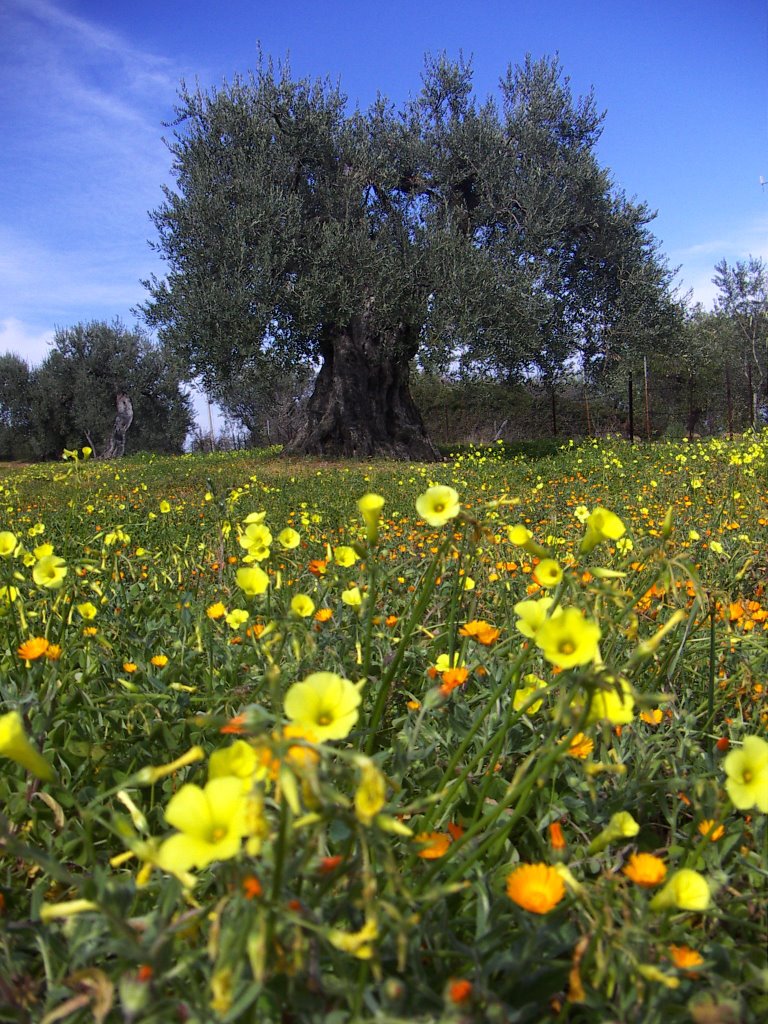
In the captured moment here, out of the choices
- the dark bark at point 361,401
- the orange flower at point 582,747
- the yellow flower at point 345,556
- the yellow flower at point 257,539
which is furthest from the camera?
the dark bark at point 361,401

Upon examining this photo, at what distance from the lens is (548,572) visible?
3.59 feet

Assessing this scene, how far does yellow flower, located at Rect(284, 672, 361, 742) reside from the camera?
27.1 inches

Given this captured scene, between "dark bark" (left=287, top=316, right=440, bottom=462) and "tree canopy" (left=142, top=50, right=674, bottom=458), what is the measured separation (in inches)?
1.8

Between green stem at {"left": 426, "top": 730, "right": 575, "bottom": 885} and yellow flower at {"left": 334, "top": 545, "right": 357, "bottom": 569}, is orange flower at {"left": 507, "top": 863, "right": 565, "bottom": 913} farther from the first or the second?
yellow flower at {"left": 334, "top": 545, "right": 357, "bottom": 569}

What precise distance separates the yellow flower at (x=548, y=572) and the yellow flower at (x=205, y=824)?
1.98 ft

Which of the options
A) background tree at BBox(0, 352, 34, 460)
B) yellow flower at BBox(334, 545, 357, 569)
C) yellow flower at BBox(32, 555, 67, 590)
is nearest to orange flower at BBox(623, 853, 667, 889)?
yellow flower at BBox(334, 545, 357, 569)

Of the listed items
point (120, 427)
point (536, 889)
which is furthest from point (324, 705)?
point (120, 427)

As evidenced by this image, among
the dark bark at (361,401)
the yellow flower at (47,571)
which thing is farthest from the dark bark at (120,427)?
the yellow flower at (47,571)

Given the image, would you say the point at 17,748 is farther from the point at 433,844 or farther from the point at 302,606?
the point at 302,606

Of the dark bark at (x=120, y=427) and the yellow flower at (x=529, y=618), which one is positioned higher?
the dark bark at (x=120, y=427)

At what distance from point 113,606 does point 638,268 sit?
569 inches

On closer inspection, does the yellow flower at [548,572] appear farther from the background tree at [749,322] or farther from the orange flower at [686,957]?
the background tree at [749,322]

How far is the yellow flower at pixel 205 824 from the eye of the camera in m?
0.58

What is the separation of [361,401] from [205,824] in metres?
14.3
